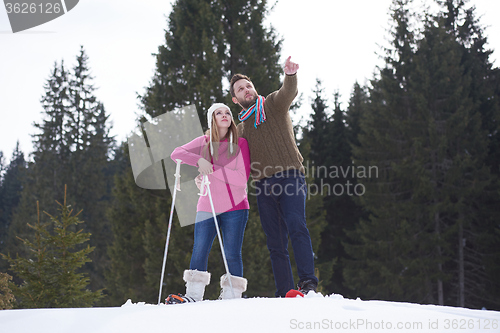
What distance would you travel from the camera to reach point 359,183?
19312 mm

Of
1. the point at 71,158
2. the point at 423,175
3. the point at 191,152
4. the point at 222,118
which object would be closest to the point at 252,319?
the point at 191,152

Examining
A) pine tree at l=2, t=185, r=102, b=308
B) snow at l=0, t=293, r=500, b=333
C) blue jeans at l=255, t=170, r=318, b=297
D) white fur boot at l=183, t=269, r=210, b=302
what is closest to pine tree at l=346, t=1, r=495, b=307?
pine tree at l=2, t=185, r=102, b=308

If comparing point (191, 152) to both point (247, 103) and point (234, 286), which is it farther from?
point (234, 286)

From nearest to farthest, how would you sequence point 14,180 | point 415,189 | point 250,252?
1. point 250,252
2. point 415,189
3. point 14,180

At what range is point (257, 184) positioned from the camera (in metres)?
3.55

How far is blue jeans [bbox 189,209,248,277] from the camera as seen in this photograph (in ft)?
10.9

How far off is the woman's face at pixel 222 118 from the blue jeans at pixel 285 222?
550 millimetres

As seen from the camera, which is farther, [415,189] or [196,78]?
[415,189]

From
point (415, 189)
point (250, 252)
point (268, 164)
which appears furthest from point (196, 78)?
point (415, 189)

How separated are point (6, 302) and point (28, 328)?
5607mm

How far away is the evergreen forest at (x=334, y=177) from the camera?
9719 mm

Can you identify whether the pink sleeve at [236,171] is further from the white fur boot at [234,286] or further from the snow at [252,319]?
the snow at [252,319]

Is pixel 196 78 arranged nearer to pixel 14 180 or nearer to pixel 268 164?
pixel 268 164

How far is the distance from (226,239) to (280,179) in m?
0.64
